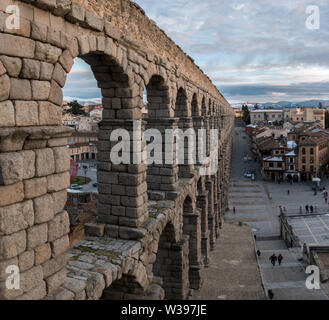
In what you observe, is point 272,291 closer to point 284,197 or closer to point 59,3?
point 59,3

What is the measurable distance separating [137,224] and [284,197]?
3842cm

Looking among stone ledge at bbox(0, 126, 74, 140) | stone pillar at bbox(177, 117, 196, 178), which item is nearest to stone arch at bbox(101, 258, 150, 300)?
stone ledge at bbox(0, 126, 74, 140)

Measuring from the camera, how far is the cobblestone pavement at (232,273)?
57.6ft

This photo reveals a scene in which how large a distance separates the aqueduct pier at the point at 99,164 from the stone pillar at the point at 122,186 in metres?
0.03

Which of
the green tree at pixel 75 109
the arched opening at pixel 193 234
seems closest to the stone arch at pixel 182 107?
the arched opening at pixel 193 234

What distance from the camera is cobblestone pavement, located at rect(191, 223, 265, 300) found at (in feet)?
57.6

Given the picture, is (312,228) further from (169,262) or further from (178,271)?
(169,262)

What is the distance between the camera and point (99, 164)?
31.9 ft

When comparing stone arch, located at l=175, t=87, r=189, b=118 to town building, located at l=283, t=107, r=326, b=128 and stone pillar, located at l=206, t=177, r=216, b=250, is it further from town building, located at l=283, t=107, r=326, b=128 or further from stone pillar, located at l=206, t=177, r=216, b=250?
town building, located at l=283, t=107, r=326, b=128

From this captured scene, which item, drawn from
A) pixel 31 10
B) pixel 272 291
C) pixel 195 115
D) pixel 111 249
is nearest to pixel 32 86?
pixel 31 10

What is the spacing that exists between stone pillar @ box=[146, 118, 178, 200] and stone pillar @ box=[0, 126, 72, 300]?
666 centimetres

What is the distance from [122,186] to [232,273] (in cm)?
1334

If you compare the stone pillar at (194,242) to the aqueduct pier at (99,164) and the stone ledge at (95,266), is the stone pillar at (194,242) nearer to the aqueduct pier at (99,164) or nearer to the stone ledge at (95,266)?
the aqueduct pier at (99,164)

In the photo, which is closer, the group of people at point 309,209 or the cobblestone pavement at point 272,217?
the cobblestone pavement at point 272,217
